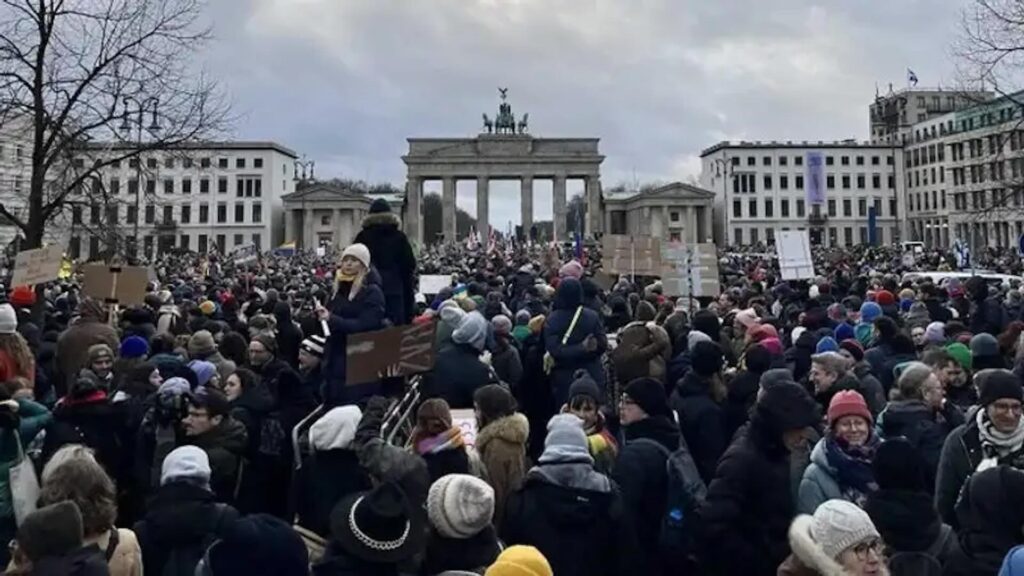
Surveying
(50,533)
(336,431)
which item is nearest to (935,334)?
(336,431)

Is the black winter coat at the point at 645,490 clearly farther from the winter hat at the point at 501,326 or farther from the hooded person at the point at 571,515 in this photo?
the winter hat at the point at 501,326

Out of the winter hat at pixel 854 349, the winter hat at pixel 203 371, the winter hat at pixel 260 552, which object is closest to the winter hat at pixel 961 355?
the winter hat at pixel 854 349

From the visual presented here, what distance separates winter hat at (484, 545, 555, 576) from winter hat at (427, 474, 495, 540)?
1.73 feet

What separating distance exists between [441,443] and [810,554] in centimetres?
207

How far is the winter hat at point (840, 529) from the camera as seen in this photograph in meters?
3.02

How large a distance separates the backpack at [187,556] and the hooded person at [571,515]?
1.39 m

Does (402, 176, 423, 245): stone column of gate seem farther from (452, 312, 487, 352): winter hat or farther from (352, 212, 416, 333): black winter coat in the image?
(452, 312, 487, 352): winter hat

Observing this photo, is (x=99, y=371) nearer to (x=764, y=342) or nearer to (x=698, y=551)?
(x=698, y=551)

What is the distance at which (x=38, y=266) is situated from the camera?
40.1ft

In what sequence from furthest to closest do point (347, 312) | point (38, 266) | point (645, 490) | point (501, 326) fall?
point (38, 266)
point (501, 326)
point (347, 312)
point (645, 490)

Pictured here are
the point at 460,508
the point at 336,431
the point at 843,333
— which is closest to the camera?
the point at 460,508

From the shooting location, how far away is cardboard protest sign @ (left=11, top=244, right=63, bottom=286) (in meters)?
12.1

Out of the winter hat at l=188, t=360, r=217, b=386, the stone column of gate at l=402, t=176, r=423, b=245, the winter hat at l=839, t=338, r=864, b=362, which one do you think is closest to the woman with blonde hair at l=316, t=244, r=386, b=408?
the winter hat at l=188, t=360, r=217, b=386

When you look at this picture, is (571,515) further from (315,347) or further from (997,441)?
(315,347)
